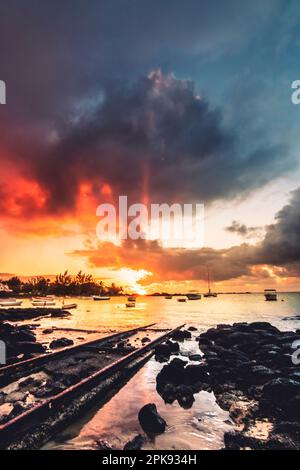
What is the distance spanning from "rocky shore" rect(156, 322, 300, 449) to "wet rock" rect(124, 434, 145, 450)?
2.08 meters

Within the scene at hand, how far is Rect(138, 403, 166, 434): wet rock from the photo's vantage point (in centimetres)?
747

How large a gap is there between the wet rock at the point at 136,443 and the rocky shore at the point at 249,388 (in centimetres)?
208

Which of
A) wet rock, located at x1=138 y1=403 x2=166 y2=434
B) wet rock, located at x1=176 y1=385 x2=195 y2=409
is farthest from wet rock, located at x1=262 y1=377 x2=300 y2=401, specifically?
wet rock, located at x1=138 y1=403 x2=166 y2=434

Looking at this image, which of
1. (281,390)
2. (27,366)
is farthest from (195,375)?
(27,366)

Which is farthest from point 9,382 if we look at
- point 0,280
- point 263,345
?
point 0,280

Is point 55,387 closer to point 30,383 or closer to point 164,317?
point 30,383

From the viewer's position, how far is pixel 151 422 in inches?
298

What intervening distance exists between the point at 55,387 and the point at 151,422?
439 centimetres

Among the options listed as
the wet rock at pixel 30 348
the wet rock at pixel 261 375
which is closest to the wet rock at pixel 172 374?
the wet rock at pixel 261 375

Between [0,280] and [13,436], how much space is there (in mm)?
191177

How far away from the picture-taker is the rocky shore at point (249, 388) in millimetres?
7473

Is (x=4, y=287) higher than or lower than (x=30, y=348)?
higher

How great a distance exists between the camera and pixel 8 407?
8.86 meters

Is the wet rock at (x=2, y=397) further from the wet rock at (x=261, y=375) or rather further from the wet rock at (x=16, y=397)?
the wet rock at (x=261, y=375)
